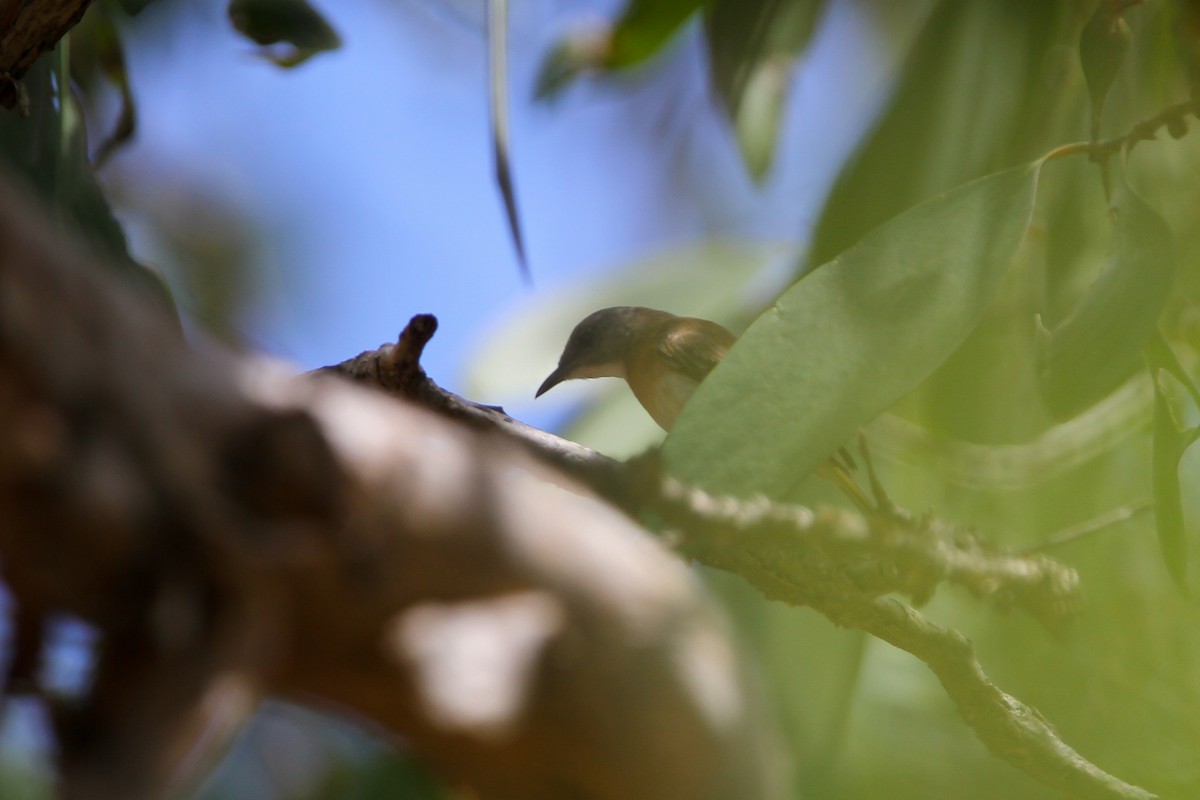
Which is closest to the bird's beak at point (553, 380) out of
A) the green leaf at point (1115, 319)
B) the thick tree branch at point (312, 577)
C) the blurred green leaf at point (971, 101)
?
the blurred green leaf at point (971, 101)

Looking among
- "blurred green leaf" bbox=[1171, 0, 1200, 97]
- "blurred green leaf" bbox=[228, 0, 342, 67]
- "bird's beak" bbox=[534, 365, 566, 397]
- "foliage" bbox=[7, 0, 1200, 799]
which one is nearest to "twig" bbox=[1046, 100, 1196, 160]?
"foliage" bbox=[7, 0, 1200, 799]

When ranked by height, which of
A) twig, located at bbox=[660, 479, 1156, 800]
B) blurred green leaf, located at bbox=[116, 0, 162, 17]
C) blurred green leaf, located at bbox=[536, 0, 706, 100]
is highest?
blurred green leaf, located at bbox=[536, 0, 706, 100]

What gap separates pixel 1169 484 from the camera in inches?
39.1

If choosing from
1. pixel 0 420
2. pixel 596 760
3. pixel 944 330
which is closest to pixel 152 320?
pixel 0 420

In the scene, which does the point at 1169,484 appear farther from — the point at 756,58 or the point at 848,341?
the point at 756,58

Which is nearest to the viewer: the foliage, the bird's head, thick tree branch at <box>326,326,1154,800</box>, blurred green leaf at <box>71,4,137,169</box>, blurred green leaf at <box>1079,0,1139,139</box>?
thick tree branch at <box>326,326,1154,800</box>

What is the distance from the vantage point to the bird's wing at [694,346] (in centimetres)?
165

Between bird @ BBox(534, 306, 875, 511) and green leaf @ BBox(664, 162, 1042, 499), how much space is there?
70cm

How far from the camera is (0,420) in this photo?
1.34 feet

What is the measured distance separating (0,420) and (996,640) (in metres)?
1.32

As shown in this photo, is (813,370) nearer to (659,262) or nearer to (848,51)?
(659,262)

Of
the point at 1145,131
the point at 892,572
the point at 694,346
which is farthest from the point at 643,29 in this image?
the point at 892,572

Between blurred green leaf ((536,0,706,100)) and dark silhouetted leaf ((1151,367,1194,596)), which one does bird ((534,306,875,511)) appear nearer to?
blurred green leaf ((536,0,706,100))

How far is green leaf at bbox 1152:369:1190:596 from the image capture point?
99cm
